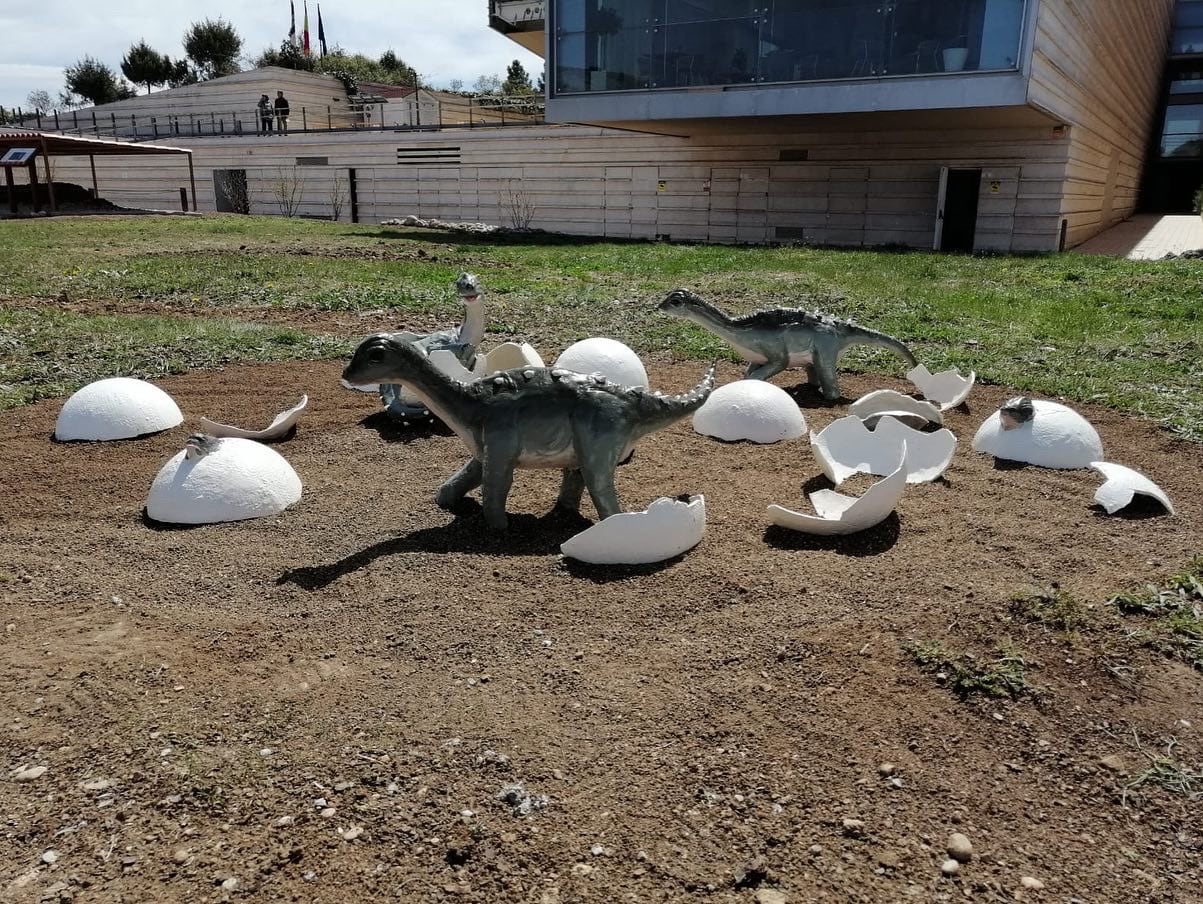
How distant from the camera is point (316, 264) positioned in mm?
16297

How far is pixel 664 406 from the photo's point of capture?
15.1 ft

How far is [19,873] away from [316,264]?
15.0 m

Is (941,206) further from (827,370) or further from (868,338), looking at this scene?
(827,370)

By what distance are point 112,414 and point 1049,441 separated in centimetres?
623

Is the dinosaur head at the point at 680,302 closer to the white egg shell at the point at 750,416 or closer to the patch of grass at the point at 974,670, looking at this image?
the white egg shell at the point at 750,416

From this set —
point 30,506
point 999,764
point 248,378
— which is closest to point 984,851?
point 999,764

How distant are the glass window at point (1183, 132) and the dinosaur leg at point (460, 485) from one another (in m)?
43.3

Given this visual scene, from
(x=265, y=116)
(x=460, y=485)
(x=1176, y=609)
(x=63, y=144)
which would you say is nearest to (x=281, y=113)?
(x=265, y=116)

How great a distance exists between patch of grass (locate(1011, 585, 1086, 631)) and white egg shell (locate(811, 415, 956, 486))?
179cm

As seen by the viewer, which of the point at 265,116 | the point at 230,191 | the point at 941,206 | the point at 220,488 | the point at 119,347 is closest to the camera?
the point at 220,488

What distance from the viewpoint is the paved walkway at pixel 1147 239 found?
20.2 metres

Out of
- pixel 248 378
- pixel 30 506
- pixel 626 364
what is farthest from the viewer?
pixel 248 378

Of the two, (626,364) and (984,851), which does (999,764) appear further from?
(626,364)

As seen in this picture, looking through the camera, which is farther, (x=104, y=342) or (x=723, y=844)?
(x=104, y=342)
